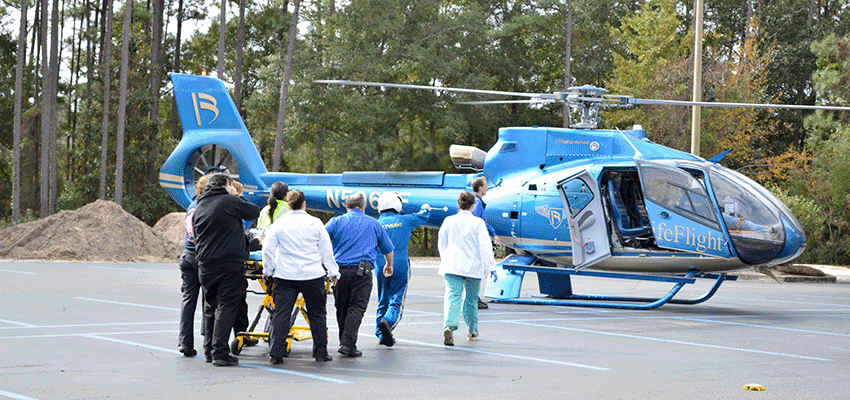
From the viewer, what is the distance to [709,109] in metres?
37.7

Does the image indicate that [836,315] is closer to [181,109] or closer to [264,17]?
[181,109]

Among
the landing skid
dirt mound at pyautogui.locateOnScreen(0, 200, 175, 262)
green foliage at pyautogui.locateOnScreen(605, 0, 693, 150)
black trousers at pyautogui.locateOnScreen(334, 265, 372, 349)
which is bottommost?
dirt mound at pyautogui.locateOnScreen(0, 200, 175, 262)

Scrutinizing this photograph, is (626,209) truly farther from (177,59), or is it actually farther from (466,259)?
(177,59)

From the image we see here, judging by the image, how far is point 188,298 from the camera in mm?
9031

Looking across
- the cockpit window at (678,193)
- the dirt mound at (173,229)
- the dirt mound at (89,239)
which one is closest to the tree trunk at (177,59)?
the dirt mound at (173,229)

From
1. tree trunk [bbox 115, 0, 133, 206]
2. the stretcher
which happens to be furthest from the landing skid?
tree trunk [bbox 115, 0, 133, 206]

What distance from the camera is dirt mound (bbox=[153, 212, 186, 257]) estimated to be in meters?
32.1

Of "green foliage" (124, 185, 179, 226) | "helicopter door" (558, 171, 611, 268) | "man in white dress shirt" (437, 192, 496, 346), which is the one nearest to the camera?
"man in white dress shirt" (437, 192, 496, 346)

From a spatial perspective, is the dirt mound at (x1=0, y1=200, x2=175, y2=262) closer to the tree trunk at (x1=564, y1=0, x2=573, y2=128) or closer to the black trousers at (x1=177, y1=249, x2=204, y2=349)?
the tree trunk at (x1=564, y1=0, x2=573, y2=128)

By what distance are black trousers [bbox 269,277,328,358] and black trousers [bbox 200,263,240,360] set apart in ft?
1.24

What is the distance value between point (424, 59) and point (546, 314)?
29190mm

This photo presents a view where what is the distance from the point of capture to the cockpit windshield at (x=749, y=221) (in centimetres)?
1388

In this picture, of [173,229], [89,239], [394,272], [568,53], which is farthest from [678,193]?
[568,53]

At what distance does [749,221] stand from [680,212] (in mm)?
1021
